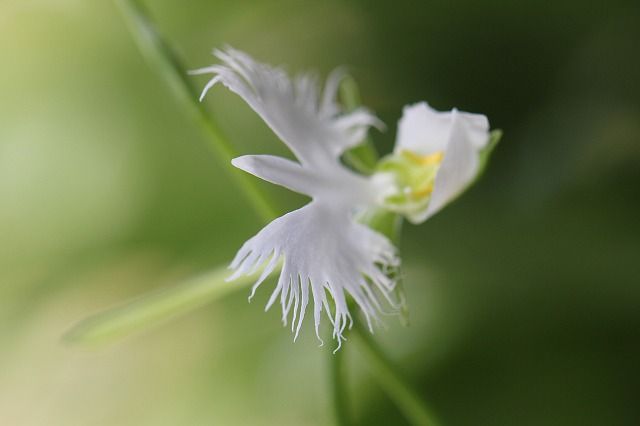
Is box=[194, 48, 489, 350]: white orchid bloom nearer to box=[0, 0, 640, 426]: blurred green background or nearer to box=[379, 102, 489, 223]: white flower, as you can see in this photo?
box=[379, 102, 489, 223]: white flower

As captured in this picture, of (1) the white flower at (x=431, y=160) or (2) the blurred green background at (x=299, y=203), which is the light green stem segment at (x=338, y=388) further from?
(2) the blurred green background at (x=299, y=203)

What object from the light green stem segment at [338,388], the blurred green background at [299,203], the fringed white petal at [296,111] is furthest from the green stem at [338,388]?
the blurred green background at [299,203]

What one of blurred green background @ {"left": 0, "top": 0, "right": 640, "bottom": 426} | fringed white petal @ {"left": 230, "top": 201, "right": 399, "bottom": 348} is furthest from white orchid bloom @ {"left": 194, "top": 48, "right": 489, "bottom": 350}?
blurred green background @ {"left": 0, "top": 0, "right": 640, "bottom": 426}

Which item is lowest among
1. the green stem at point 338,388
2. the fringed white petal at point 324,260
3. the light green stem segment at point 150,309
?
the green stem at point 338,388

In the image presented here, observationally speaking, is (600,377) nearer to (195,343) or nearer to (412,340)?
(412,340)

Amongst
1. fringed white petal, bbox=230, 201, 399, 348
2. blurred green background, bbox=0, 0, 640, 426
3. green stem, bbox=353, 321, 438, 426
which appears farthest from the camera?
blurred green background, bbox=0, 0, 640, 426

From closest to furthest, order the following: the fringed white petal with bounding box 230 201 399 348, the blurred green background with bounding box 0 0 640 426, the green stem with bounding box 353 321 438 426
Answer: the fringed white petal with bounding box 230 201 399 348
the green stem with bounding box 353 321 438 426
the blurred green background with bounding box 0 0 640 426

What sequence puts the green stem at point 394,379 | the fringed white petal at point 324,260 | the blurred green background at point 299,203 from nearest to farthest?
the fringed white petal at point 324,260 → the green stem at point 394,379 → the blurred green background at point 299,203
